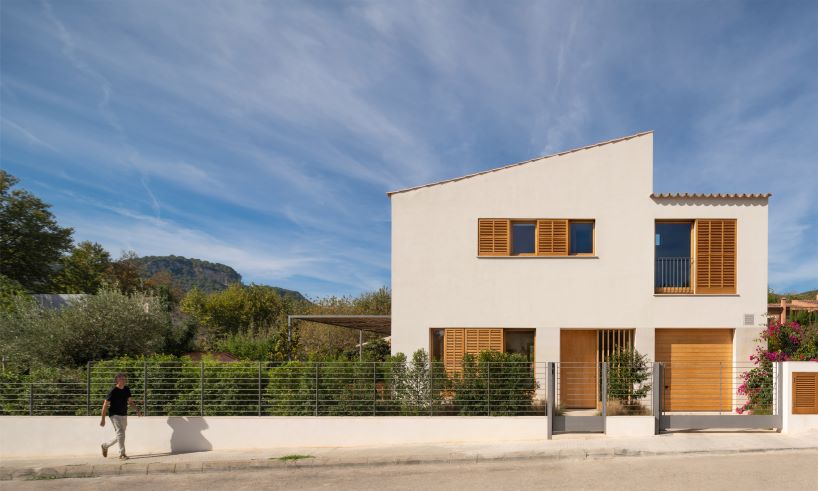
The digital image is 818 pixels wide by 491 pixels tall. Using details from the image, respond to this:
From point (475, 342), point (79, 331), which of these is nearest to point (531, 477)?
A: point (475, 342)

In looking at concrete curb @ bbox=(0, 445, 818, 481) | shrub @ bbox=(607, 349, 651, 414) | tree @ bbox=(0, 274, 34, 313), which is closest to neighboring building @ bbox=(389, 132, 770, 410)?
shrub @ bbox=(607, 349, 651, 414)

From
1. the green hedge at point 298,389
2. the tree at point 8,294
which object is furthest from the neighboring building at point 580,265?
the tree at point 8,294

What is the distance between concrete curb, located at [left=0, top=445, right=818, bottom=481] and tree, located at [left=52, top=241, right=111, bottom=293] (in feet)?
107

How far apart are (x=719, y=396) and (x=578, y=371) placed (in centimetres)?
328

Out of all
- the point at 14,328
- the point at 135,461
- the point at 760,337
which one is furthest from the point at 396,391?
the point at 14,328

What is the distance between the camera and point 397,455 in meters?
9.20

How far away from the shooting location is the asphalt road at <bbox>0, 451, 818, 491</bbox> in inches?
304

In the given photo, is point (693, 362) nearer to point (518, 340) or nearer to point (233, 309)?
point (518, 340)

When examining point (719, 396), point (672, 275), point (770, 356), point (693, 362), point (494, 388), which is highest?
point (672, 275)

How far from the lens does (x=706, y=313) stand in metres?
12.5

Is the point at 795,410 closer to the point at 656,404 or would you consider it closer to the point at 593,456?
the point at 656,404

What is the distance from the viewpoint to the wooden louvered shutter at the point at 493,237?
12.9 meters

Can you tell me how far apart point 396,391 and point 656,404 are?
5.35m

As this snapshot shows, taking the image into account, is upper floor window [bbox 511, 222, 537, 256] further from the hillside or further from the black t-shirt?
the hillside
